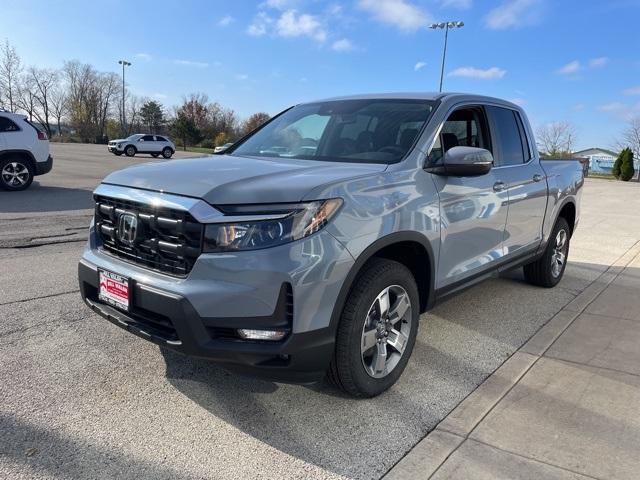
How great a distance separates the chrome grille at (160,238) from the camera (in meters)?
2.55

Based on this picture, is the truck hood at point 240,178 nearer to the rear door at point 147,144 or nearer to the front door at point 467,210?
the front door at point 467,210

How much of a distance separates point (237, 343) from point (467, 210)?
1.98 metres

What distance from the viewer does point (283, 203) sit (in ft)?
8.22

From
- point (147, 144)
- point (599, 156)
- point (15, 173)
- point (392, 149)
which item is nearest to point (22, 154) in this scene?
point (15, 173)

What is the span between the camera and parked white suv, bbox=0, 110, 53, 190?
11.5 metres

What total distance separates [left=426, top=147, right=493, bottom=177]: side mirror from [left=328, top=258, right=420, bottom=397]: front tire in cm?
71

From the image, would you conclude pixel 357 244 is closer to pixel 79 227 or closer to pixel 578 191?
pixel 578 191

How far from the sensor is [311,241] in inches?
97.9

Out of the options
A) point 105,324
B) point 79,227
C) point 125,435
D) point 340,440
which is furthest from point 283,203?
point 79,227

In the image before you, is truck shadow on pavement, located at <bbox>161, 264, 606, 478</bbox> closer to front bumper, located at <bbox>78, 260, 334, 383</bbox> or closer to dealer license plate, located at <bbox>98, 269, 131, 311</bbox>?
front bumper, located at <bbox>78, 260, 334, 383</bbox>

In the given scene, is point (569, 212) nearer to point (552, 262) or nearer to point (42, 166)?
point (552, 262)

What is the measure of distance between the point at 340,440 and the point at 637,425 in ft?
5.55

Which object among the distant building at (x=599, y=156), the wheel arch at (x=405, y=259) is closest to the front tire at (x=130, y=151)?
the wheel arch at (x=405, y=259)

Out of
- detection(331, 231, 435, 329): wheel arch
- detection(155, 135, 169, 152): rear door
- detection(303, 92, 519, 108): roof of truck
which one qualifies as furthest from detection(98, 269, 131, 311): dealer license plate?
detection(155, 135, 169, 152): rear door
